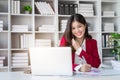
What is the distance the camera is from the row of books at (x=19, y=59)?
3789mm

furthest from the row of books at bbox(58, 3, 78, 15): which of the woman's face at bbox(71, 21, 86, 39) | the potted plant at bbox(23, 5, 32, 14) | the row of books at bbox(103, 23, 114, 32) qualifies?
the woman's face at bbox(71, 21, 86, 39)

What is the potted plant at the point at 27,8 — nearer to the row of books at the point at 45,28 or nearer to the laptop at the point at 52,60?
the row of books at the point at 45,28

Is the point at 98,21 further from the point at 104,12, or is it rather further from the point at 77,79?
the point at 77,79

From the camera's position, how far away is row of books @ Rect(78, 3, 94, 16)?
13.3 ft

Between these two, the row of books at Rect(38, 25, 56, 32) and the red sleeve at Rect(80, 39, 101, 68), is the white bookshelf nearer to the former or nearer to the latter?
the row of books at Rect(38, 25, 56, 32)

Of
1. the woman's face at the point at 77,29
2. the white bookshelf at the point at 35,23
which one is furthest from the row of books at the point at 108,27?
the woman's face at the point at 77,29

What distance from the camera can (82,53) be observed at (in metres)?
2.30

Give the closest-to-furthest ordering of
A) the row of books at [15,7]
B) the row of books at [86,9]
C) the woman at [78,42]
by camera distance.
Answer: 1. the woman at [78,42]
2. the row of books at [15,7]
3. the row of books at [86,9]

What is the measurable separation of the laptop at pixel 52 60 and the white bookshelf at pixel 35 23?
2.14m

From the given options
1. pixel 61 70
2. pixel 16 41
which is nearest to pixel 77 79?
pixel 61 70

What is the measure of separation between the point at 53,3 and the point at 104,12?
3.41 feet

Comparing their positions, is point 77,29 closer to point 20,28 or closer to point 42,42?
point 42,42

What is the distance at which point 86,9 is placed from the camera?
13.5ft

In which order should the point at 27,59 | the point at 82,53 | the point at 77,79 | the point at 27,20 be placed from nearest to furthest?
1. the point at 77,79
2. the point at 82,53
3. the point at 27,59
4. the point at 27,20
